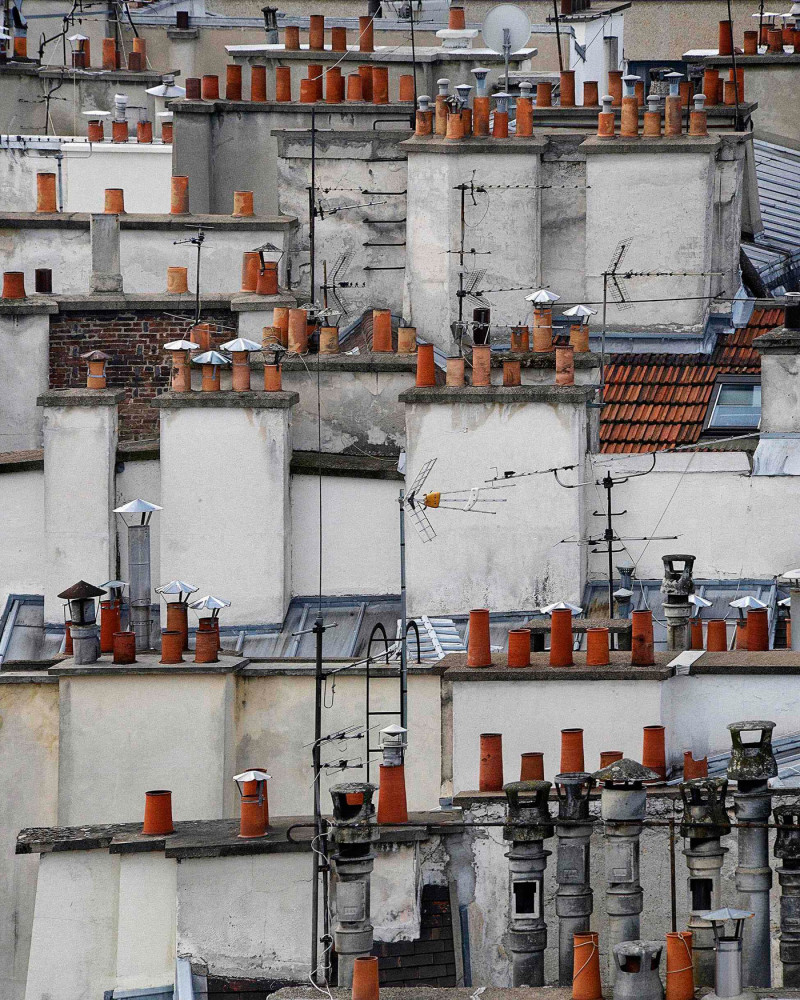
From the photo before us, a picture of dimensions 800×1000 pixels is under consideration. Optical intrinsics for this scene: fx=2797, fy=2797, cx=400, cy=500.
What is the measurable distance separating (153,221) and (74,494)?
10.7m

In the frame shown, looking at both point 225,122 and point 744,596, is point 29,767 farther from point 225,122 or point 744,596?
point 225,122

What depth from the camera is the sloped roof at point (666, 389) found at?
123 feet

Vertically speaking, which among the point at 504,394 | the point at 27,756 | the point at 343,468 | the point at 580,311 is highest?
the point at 580,311

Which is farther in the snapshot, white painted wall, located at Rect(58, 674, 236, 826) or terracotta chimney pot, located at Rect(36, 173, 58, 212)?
terracotta chimney pot, located at Rect(36, 173, 58, 212)

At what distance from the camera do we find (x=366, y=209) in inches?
1761

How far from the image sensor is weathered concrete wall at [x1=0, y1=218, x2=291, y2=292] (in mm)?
45312

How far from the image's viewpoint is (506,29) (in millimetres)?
47250

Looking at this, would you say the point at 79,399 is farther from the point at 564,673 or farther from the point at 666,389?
the point at 564,673

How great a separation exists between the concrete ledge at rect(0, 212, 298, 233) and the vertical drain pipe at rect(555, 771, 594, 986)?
Answer: 22.6 m

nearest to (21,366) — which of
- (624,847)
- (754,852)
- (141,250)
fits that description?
(141,250)

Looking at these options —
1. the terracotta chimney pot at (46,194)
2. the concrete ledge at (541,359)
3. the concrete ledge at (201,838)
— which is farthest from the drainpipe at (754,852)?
the terracotta chimney pot at (46,194)

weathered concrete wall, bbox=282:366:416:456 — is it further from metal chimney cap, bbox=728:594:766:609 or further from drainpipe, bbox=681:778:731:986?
drainpipe, bbox=681:778:731:986

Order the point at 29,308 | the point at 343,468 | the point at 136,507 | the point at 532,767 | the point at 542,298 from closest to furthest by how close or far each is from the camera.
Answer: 1. the point at 532,767
2. the point at 136,507
3. the point at 343,468
4. the point at 542,298
5. the point at 29,308

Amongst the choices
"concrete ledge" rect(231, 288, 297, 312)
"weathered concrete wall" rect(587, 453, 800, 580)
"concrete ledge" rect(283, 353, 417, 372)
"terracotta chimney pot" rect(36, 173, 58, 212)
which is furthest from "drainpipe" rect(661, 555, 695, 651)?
"terracotta chimney pot" rect(36, 173, 58, 212)
